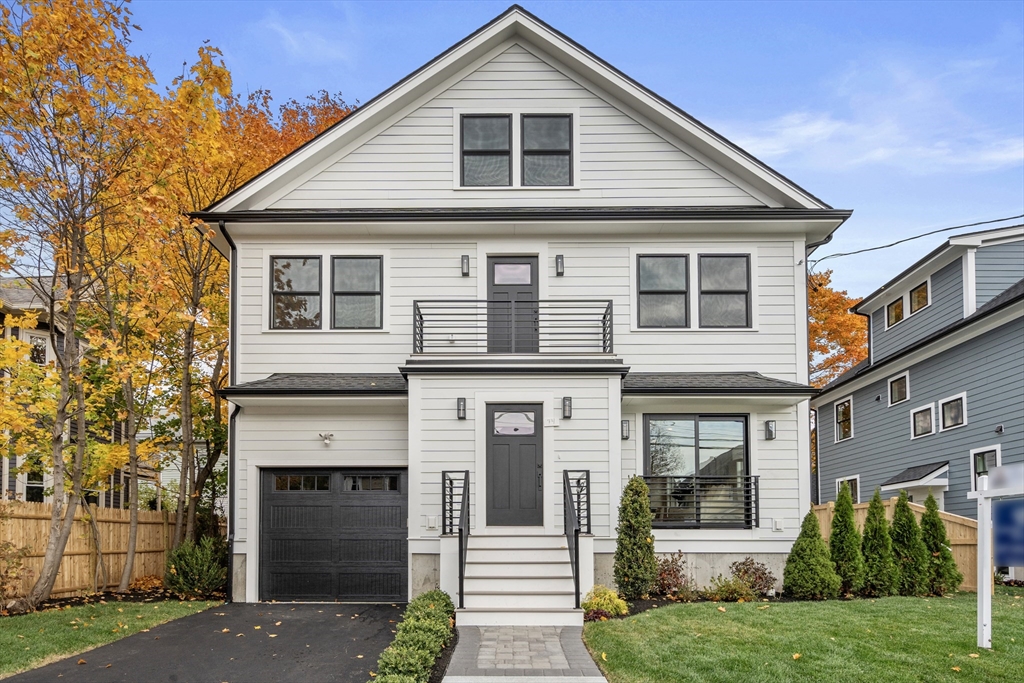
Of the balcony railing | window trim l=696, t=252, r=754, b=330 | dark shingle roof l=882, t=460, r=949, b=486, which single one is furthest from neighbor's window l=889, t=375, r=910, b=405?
the balcony railing

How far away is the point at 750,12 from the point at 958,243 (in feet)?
23.0

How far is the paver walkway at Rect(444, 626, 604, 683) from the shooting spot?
27.6 feet

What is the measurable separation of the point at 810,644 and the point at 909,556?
5653 mm

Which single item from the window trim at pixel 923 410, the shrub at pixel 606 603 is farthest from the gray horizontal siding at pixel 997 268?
the shrub at pixel 606 603

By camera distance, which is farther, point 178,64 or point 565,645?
point 178,64

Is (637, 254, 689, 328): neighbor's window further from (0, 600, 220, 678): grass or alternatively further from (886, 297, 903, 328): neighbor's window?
(886, 297, 903, 328): neighbor's window

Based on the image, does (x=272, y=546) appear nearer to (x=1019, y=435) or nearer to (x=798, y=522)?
(x=798, y=522)

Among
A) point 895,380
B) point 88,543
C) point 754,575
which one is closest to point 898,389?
point 895,380

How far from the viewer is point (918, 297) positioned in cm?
2159

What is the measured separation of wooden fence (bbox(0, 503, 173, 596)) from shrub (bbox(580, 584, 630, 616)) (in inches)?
337

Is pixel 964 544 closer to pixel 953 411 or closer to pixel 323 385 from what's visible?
pixel 953 411

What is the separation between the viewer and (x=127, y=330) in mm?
16484

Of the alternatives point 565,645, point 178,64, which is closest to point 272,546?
point 565,645

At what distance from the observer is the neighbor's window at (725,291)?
15.3 meters
